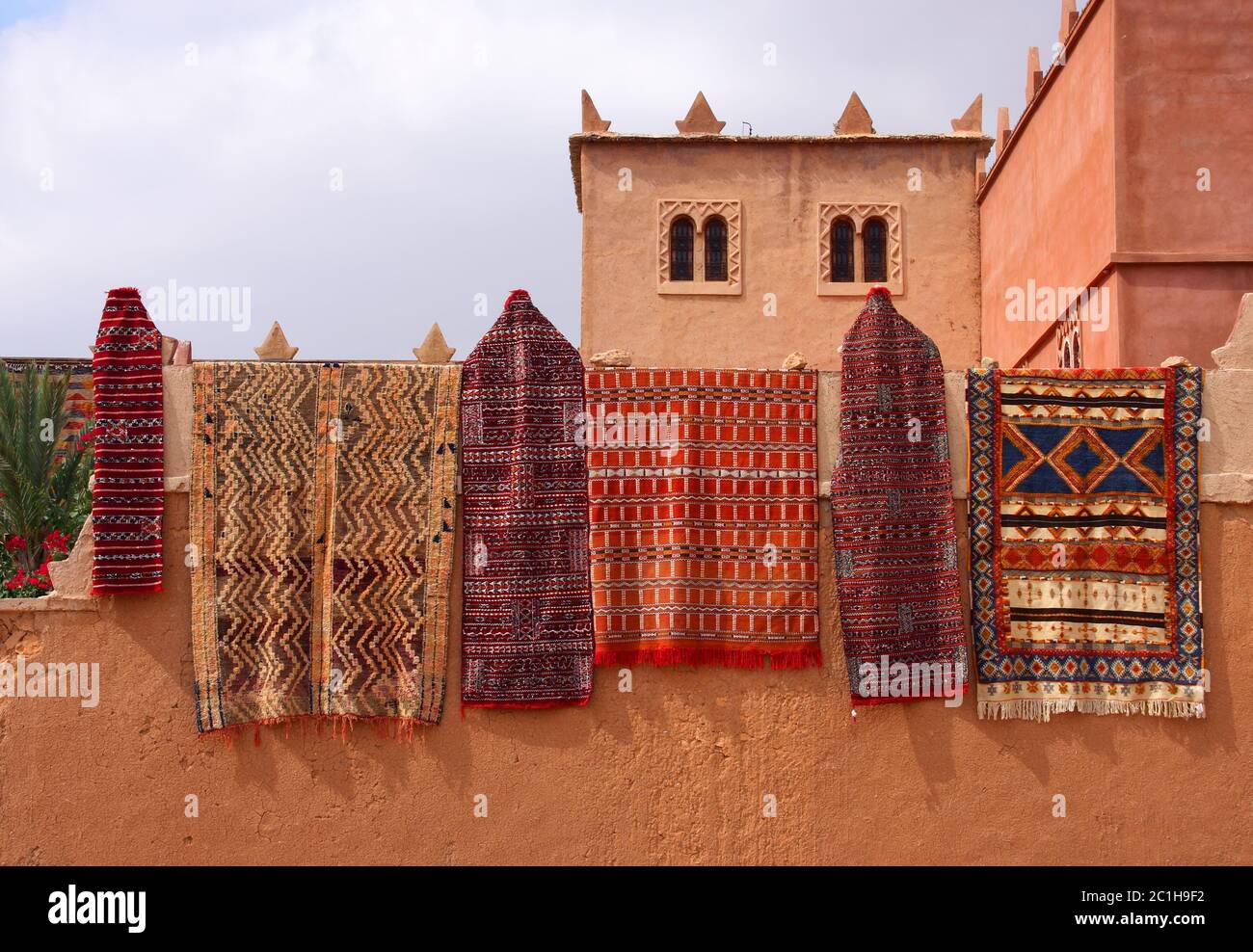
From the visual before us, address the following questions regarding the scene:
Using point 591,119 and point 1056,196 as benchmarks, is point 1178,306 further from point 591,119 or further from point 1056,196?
point 591,119

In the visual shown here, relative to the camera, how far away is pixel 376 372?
5500 millimetres

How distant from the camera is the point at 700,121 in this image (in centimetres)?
1502

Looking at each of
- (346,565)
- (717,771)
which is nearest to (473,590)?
(346,565)

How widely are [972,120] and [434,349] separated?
36.4 ft

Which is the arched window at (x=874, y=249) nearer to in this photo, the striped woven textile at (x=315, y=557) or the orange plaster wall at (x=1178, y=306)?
the orange plaster wall at (x=1178, y=306)

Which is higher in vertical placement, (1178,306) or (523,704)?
(1178,306)

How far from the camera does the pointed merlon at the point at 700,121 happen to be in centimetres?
1498

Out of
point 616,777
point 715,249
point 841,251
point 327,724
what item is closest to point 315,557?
point 327,724

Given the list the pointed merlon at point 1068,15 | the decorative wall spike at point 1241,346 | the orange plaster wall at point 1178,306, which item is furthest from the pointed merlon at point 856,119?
the decorative wall spike at point 1241,346

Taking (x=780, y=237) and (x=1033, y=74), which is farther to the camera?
(x=780, y=237)

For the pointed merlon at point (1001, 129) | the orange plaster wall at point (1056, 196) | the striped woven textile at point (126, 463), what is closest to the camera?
the striped woven textile at point (126, 463)

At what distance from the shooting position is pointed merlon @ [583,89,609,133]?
1495cm

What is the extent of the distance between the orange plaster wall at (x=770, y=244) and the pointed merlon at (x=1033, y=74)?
2.92 meters
